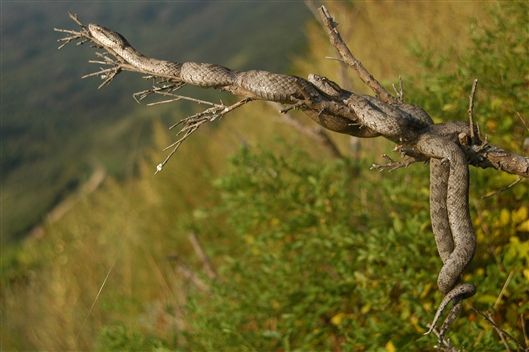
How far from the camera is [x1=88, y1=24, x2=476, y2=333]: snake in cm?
248

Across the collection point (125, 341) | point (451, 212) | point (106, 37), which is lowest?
point (451, 212)

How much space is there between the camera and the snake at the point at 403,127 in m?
Answer: 2.48

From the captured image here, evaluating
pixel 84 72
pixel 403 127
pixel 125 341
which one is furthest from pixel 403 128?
pixel 84 72

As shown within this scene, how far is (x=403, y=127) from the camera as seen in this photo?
2.50 metres

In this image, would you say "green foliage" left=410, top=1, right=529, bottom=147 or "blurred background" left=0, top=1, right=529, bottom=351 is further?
"green foliage" left=410, top=1, right=529, bottom=147

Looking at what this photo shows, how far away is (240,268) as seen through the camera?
498 centimetres

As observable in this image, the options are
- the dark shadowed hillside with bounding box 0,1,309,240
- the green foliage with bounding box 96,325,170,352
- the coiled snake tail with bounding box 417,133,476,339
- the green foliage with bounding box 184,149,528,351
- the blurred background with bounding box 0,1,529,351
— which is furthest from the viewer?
the dark shadowed hillside with bounding box 0,1,309,240

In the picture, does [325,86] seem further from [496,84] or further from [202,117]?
[496,84]

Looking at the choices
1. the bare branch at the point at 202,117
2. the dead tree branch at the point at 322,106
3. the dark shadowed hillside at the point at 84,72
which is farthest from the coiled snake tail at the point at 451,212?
the dark shadowed hillside at the point at 84,72

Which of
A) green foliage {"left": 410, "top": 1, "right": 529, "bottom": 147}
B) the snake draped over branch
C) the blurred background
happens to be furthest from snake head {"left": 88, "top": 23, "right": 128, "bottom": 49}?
green foliage {"left": 410, "top": 1, "right": 529, "bottom": 147}

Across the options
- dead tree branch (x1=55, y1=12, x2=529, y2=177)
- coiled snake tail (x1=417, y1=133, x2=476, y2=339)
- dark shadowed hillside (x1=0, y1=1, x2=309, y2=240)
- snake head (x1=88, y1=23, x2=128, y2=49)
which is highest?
dark shadowed hillside (x1=0, y1=1, x2=309, y2=240)

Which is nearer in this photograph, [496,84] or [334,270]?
[496,84]

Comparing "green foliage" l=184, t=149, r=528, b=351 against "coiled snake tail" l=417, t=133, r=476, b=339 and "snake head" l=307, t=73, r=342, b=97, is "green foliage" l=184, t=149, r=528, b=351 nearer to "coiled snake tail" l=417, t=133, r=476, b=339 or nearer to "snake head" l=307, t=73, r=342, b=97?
"coiled snake tail" l=417, t=133, r=476, b=339

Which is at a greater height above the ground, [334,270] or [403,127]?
[403,127]
